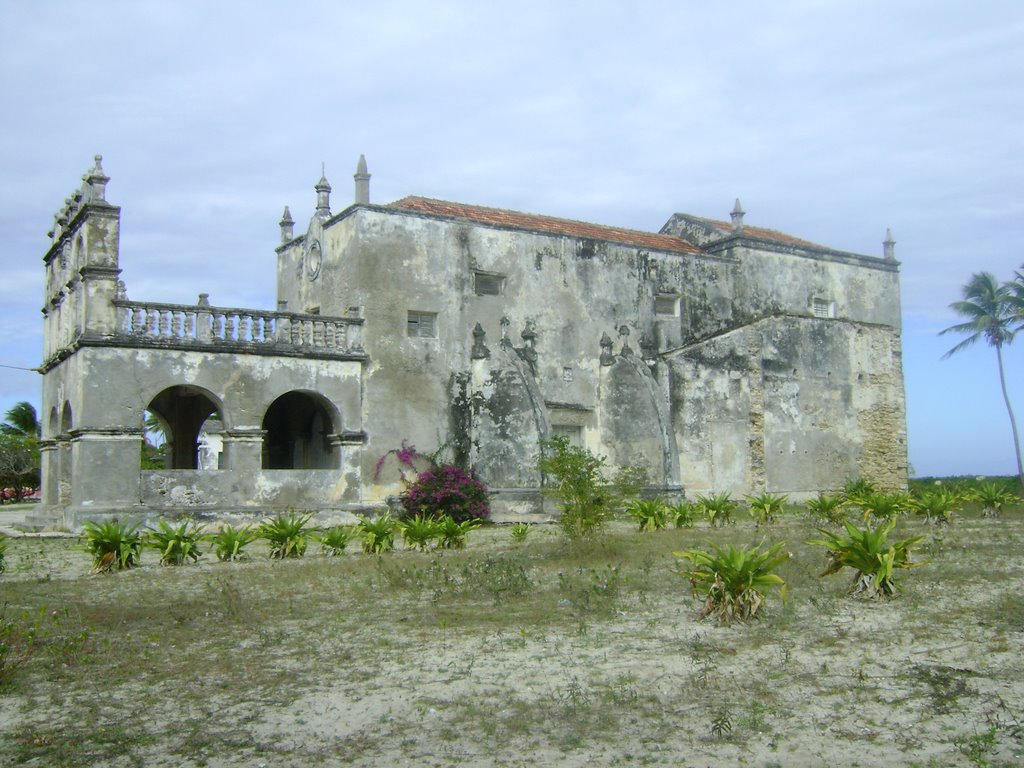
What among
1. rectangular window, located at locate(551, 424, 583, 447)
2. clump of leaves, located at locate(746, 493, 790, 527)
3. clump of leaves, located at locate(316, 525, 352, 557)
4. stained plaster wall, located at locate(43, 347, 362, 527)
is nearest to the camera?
clump of leaves, located at locate(316, 525, 352, 557)

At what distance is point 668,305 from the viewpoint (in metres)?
26.2

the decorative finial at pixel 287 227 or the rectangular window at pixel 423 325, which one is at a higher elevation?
the decorative finial at pixel 287 227

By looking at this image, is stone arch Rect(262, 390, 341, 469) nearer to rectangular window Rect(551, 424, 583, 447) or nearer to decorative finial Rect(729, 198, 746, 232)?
rectangular window Rect(551, 424, 583, 447)

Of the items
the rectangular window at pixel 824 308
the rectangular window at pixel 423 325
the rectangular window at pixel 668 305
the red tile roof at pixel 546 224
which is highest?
the red tile roof at pixel 546 224

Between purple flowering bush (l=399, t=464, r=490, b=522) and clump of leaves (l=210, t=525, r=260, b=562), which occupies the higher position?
purple flowering bush (l=399, t=464, r=490, b=522)

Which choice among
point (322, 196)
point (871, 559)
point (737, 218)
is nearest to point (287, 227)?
point (322, 196)

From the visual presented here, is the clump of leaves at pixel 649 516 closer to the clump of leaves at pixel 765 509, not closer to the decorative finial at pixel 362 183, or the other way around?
the clump of leaves at pixel 765 509

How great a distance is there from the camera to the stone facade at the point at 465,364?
19609mm

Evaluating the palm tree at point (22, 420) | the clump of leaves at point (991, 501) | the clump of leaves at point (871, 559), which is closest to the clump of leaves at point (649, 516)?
the clump of leaves at point (991, 501)

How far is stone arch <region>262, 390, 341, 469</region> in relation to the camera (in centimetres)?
2322

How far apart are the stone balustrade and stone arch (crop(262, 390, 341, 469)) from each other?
5.75ft

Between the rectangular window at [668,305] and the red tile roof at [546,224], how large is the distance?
1.24 m

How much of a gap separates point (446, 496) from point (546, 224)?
8088 millimetres

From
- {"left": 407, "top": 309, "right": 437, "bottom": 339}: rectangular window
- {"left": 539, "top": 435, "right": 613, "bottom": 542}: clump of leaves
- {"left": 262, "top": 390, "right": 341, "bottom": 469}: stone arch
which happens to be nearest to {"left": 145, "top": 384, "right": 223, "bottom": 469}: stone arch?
{"left": 262, "top": 390, "right": 341, "bottom": 469}: stone arch
